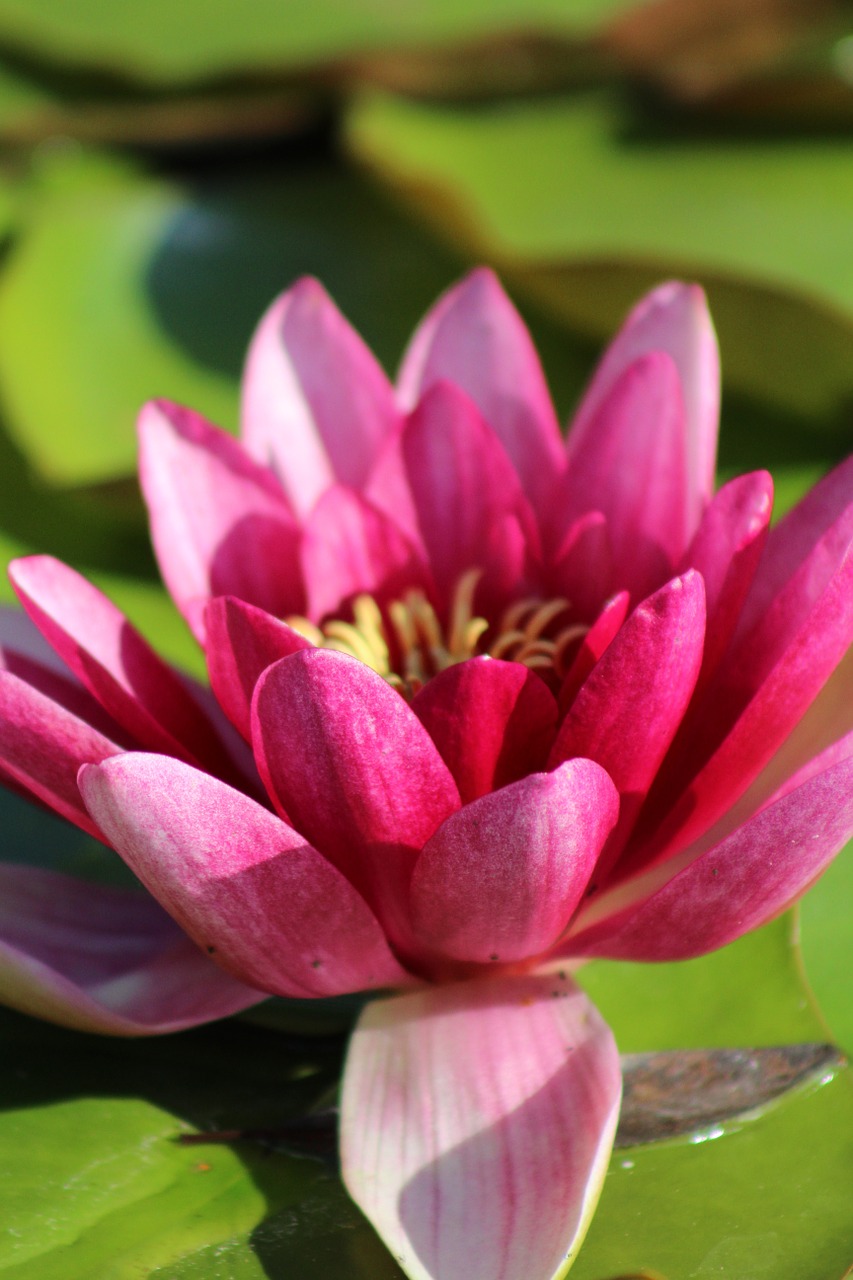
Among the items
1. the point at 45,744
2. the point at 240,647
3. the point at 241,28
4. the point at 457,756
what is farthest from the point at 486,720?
the point at 241,28

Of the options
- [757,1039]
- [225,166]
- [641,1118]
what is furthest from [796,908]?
[225,166]

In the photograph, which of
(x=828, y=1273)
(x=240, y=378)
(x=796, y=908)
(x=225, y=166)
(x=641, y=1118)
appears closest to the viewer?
(x=828, y=1273)

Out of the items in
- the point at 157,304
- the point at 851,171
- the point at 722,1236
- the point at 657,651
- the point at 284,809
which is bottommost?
the point at 722,1236

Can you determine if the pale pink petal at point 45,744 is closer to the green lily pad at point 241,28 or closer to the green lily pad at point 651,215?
the green lily pad at point 651,215

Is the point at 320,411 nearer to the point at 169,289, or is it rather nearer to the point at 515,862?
the point at 515,862

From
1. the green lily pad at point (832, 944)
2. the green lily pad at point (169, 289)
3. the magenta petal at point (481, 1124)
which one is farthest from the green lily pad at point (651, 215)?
the magenta petal at point (481, 1124)

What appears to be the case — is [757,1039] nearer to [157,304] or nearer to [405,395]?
[405,395]

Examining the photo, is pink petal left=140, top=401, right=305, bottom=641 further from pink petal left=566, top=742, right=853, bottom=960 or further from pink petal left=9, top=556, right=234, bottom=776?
pink petal left=566, top=742, right=853, bottom=960
